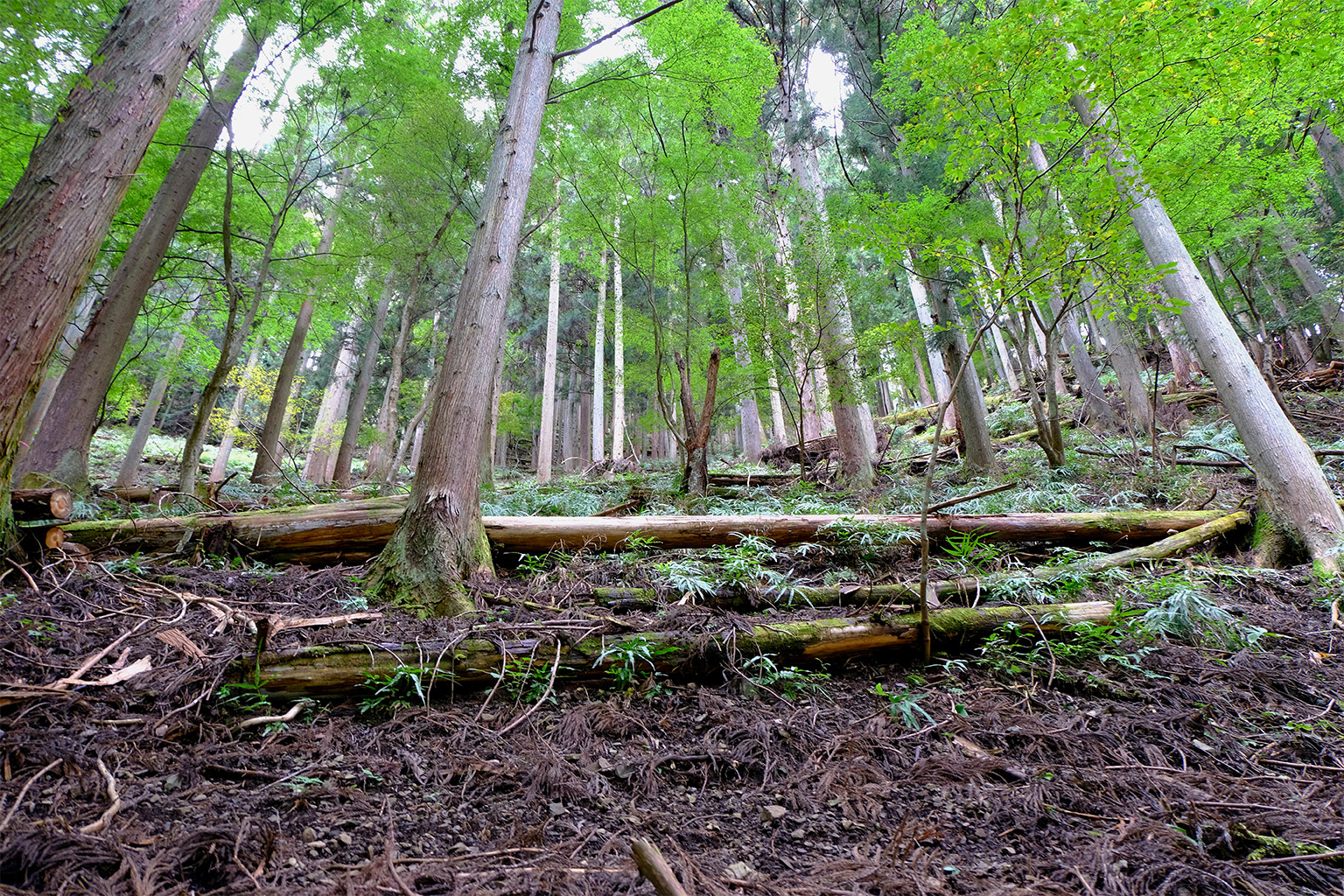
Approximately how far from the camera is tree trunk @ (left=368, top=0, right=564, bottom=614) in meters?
3.38

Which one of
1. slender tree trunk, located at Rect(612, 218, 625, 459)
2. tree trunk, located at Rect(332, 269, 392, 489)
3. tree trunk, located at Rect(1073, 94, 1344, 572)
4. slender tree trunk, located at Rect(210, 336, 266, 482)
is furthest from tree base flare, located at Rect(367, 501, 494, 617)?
slender tree trunk, located at Rect(210, 336, 266, 482)

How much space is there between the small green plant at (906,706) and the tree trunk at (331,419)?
17.4 m

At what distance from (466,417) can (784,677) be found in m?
2.73

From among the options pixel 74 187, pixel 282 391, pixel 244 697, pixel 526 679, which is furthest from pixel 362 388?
pixel 526 679

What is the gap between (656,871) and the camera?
40.4 inches

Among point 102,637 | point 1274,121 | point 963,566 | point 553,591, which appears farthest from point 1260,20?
point 102,637

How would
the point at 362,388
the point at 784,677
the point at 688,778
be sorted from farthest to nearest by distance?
1. the point at 362,388
2. the point at 784,677
3. the point at 688,778

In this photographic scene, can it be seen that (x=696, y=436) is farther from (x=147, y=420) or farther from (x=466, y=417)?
(x=147, y=420)

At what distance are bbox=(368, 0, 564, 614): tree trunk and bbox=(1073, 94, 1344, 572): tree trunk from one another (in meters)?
5.69

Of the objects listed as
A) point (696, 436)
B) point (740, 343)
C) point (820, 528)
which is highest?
point (740, 343)

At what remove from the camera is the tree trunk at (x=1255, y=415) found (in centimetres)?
420

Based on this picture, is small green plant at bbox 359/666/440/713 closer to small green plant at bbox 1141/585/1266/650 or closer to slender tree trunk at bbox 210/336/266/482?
small green plant at bbox 1141/585/1266/650

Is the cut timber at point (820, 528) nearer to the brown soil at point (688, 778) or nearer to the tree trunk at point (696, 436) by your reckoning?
the brown soil at point (688, 778)

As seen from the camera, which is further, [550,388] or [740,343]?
[550,388]
